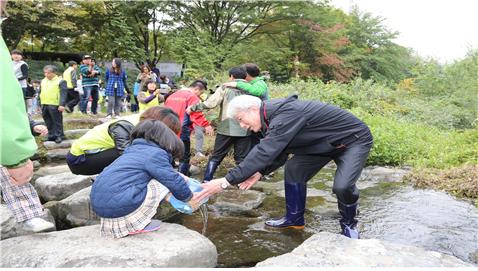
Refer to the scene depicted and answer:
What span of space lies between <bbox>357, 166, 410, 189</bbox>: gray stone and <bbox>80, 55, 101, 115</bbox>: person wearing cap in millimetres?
7438

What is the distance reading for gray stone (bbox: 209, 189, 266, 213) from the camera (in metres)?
5.14

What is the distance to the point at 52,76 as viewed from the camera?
8.30 meters

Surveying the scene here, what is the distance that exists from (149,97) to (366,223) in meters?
5.12

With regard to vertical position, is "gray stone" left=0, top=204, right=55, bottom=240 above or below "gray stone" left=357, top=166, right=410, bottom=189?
above

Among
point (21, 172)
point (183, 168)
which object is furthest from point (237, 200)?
point (21, 172)

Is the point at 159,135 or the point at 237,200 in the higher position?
the point at 159,135

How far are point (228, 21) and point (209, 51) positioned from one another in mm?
2885

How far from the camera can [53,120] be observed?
823cm

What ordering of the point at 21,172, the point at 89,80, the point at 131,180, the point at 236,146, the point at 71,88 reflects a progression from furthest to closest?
the point at 89,80 → the point at 71,88 → the point at 236,146 → the point at 131,180 → the point at 21,172

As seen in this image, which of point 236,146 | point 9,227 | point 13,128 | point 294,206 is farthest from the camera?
point 236,146

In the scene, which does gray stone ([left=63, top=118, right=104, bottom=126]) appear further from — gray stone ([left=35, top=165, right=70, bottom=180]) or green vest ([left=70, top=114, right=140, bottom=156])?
green vest ([left=70, top=114, right=140, bottom=156])

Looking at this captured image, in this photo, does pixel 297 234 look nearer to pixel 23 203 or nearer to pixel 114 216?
pixel 114 216

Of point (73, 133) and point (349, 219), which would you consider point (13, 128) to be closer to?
point (349, 219)

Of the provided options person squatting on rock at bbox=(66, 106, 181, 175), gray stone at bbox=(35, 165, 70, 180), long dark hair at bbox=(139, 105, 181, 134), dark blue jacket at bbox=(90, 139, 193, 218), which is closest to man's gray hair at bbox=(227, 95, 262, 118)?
long dark hair at bbox=(139, 105, 181, 134)
